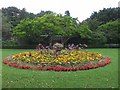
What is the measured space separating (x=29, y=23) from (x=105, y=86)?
1621 centimetres

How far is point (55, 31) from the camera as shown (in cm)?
2202

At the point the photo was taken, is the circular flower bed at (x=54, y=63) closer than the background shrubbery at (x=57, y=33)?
Yes

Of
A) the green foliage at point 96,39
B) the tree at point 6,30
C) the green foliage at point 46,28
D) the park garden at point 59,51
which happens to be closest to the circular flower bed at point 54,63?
the park garden at point 59,51

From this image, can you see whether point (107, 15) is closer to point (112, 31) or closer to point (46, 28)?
point (112, 31)

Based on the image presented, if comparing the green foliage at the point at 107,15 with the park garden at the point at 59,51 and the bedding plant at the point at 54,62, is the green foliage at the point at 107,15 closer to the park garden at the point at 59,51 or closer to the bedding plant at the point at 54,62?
the park garden at the point at 59,51

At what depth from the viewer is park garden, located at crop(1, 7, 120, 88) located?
7.17m

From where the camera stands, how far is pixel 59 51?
12.3 metres

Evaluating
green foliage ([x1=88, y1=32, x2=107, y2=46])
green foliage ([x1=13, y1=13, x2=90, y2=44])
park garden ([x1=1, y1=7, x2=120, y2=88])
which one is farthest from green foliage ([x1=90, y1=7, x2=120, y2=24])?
green foliage ([x1=13, y1=13, x2=90, y2=44])

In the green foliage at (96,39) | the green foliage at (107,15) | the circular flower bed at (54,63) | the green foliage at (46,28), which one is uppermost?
the green foliage at (107,15)

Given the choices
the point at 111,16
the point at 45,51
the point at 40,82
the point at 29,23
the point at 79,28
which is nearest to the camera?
the point at 40,82

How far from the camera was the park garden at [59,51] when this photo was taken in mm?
7168

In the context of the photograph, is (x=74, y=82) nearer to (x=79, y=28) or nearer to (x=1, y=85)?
(x=1, y=85)

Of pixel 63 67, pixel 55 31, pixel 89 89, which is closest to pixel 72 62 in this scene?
pixel 63 67

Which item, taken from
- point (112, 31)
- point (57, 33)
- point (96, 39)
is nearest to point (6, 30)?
point (57, 33)
